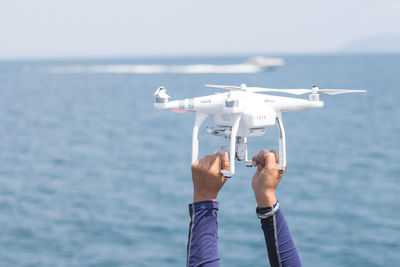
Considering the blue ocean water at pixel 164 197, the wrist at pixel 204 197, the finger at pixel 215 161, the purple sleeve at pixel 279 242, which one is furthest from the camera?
the blue ocean water at pixel 164 197

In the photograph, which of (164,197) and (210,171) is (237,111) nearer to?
(210,171)

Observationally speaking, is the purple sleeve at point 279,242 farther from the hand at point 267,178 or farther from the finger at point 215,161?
the finger at point 215,161

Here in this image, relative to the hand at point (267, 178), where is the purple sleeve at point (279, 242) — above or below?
below

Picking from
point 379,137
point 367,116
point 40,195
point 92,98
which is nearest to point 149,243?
point 40,195

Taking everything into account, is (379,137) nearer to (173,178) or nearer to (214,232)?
(173,178)

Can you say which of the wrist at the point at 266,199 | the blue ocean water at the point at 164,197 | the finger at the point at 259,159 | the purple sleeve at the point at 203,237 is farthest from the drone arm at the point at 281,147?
the blue ocean water at the point at 164,197

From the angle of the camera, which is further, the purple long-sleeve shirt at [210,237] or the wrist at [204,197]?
the wrist at [204,197]

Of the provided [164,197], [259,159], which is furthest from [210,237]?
[164,197]
